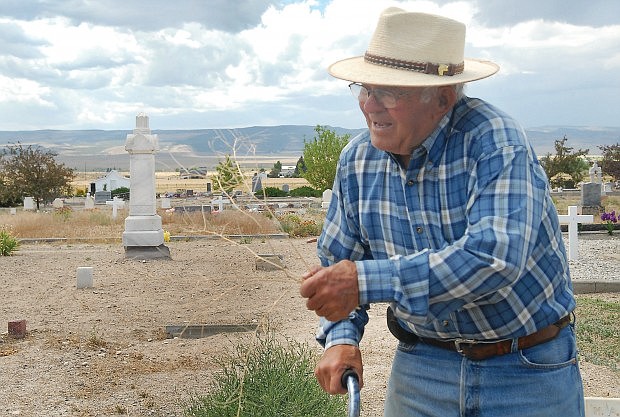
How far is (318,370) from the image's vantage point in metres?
2.73

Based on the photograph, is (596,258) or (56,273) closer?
(56,273)

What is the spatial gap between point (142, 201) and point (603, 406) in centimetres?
1325

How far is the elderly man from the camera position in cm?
216

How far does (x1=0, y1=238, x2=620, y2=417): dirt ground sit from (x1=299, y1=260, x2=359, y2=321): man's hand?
373mm

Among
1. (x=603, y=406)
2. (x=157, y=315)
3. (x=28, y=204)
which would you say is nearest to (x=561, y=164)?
(x=28, y=204)

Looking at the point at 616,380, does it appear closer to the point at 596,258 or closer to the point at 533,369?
the point at 533,369

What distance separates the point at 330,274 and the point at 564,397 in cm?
88

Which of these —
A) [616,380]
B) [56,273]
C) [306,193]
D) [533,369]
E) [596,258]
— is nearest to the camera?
[533,369]

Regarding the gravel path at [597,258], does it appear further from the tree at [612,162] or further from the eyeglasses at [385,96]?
the tree at [612,162]

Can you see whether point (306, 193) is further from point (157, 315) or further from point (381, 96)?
point (381, 96)

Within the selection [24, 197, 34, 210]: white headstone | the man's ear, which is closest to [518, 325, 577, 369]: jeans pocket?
the man's ear

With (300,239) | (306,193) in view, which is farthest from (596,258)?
(306,193)

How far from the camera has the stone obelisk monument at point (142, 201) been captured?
15797mm

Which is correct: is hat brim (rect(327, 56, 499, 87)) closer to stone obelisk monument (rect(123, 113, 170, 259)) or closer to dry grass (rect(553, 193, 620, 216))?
stone obelisk monument (rect(123, 113, 170, 259))
